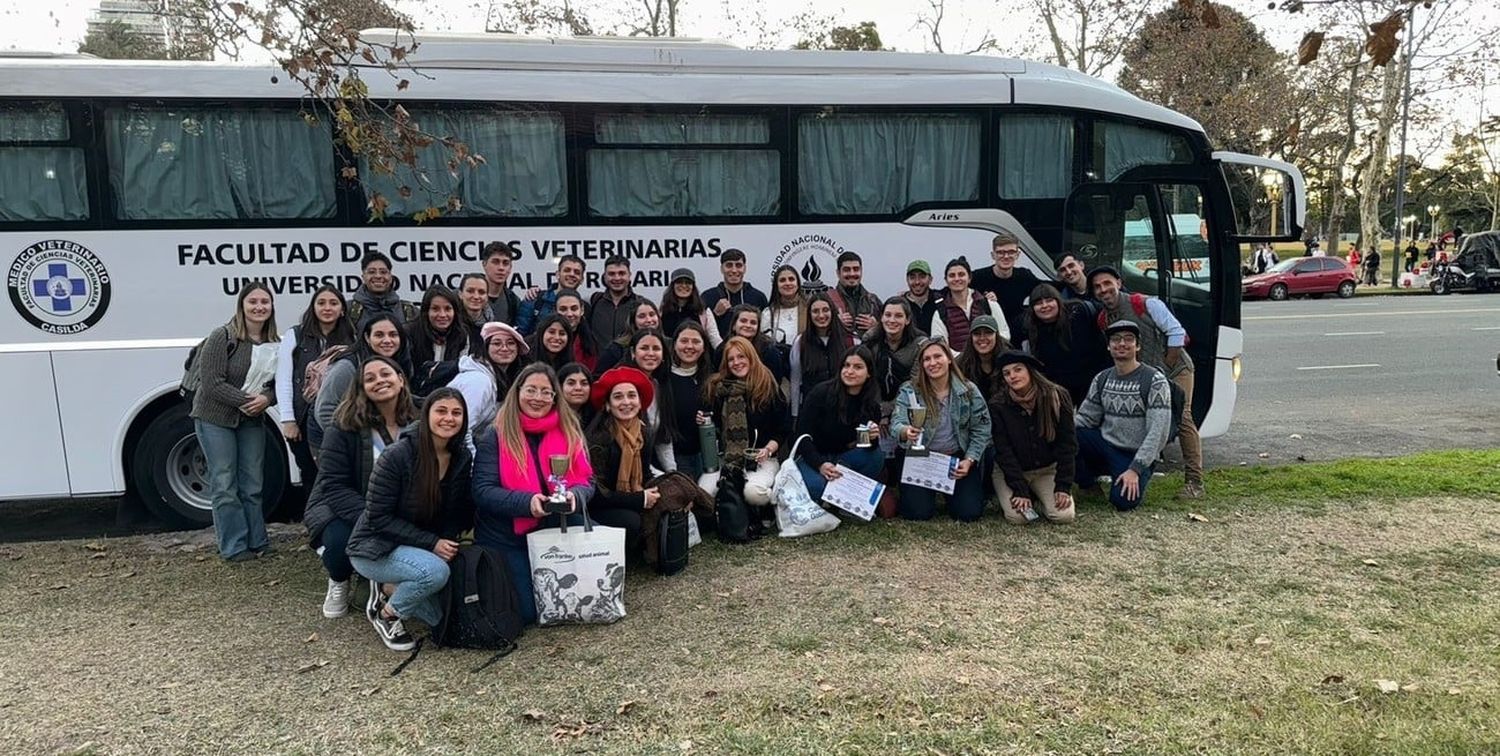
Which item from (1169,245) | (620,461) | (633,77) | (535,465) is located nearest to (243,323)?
(535,465)

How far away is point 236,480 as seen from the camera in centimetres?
593

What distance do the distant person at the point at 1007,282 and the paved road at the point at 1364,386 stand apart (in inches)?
102

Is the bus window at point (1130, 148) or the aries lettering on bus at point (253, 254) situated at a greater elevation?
the bus window at point (1130, 148)

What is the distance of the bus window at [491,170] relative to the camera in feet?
22.1

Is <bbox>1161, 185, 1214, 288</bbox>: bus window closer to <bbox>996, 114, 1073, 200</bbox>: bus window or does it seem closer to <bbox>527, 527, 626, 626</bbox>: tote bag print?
Answer: <bbox>996, 114, 1073, 200</bbox>: bus window

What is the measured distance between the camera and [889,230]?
741 cm

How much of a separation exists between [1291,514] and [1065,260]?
2.34 m

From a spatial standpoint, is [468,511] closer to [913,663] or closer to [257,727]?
[257,727]

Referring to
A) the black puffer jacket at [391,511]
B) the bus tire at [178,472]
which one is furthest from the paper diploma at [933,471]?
the bus tire at [178,472]

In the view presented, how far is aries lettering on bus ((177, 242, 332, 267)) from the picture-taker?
21.0 feet

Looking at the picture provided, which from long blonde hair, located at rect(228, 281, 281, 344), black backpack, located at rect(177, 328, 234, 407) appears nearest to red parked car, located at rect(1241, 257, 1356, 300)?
long blonde hair, located at rect(228, 281, 281, 344)

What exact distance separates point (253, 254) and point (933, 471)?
188 inches

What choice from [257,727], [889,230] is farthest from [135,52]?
[257,727]

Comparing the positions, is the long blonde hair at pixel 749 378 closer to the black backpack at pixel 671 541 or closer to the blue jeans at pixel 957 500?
the black backpack at pixel 671 541
